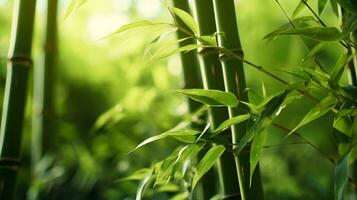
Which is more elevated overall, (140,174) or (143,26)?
(143,26)

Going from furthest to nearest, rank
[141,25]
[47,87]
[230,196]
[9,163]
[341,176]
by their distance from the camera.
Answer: [47,87], [9,163], [230,196], [141,25], [341,176]

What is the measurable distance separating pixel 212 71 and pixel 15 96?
0.36 metres

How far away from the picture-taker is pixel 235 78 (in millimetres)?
723

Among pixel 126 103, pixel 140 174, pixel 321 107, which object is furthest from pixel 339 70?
pixel 126 103

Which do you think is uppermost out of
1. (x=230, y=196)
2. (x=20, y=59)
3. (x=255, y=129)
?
(x=20, y=59)

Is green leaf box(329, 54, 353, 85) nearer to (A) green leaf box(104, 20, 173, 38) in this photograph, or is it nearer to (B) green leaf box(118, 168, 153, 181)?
(A) green leaf box(104, 20, 173, 38)

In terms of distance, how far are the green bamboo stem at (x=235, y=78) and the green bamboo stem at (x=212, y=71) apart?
0.04 meters

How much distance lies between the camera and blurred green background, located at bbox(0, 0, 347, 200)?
5.39ft

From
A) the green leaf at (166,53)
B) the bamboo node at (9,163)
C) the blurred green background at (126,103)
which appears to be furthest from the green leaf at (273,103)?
the blurred green background at (126,103)

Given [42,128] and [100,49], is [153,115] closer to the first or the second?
[42,128]

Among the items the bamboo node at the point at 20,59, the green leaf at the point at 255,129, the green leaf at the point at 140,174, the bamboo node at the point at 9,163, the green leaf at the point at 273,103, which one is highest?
the bamboo node at the point at 20,59

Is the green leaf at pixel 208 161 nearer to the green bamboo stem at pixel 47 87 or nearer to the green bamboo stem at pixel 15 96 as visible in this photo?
the green bamboo stem at pixel 15 96

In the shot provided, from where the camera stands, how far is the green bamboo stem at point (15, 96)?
0.90 meters

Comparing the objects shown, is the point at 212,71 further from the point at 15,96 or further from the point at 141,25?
the point at 15,96
